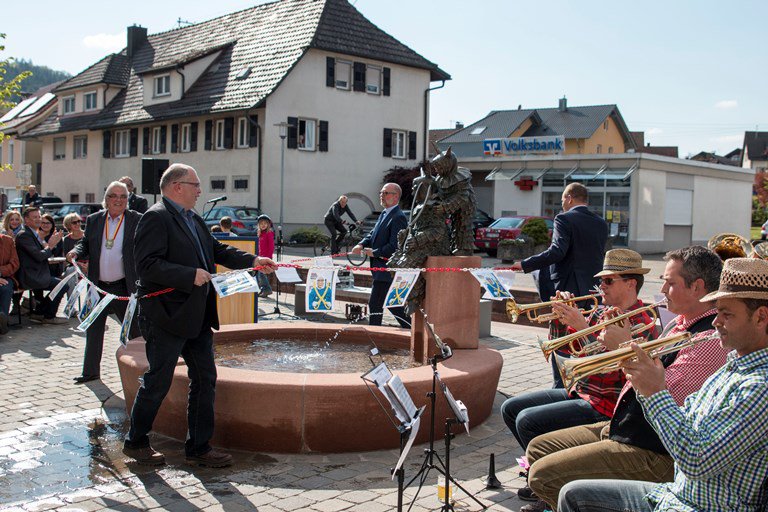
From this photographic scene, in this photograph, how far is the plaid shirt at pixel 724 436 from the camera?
296cm

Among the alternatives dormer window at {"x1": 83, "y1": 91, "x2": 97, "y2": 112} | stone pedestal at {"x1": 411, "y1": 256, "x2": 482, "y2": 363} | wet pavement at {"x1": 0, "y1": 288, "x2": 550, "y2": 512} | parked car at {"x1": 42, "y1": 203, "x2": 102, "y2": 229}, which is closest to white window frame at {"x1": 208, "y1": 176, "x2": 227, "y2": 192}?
parked car at {"x1": 42, "y1": 203, "x2": 102, "y2": 229}

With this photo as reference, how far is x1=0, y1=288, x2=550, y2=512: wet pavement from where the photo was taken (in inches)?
202

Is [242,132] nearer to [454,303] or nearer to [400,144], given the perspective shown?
[400,144]

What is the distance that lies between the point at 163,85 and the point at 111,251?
35533mm

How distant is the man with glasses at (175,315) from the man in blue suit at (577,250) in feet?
10.2

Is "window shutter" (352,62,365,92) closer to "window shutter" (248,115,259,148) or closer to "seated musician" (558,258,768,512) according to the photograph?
"window shutter" (248,115,259,148)

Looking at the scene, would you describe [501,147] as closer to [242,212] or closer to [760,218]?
[242,212]

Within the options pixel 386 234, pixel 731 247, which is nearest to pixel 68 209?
pixel 386 234

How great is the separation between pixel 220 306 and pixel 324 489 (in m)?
6.86

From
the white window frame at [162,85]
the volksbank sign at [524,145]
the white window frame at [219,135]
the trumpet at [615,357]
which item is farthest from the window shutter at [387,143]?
the trumpet at [615,357]

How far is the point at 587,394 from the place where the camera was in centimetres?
488

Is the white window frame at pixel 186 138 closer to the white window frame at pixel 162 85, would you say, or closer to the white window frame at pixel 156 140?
the white window frame at pixel 156 140

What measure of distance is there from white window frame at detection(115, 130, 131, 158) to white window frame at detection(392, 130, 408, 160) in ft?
47.8

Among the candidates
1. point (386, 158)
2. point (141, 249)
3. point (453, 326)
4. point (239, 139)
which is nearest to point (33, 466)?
point (141, 249)
